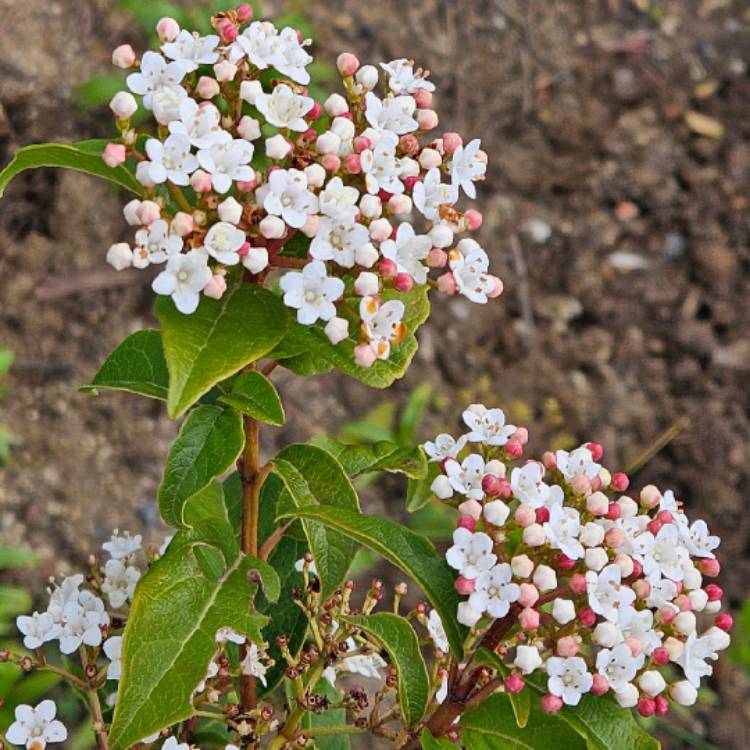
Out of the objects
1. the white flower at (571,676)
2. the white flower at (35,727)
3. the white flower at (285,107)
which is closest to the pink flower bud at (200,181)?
the white flower at (285,107)

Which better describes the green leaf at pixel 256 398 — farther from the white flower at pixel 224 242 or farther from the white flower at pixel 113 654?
the white flower at pixel 113 654

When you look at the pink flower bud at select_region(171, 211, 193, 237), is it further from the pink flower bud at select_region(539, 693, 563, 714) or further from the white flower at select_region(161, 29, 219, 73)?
the pink flower bud at select_region(539, 693, 563, 714)

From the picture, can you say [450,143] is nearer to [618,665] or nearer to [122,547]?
[618,665]

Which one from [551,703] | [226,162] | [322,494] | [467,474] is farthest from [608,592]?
[226,162]

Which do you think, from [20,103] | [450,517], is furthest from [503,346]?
[20,103]

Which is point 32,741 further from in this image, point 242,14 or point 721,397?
point 721,397

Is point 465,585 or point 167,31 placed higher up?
point 167,31

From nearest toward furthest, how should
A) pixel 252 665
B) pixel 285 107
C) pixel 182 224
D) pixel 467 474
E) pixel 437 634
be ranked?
1. pixel 182 224
2. pixel 285 107
3. pixel 467 474
4. pixel 252 665
5. pixel 437 634
